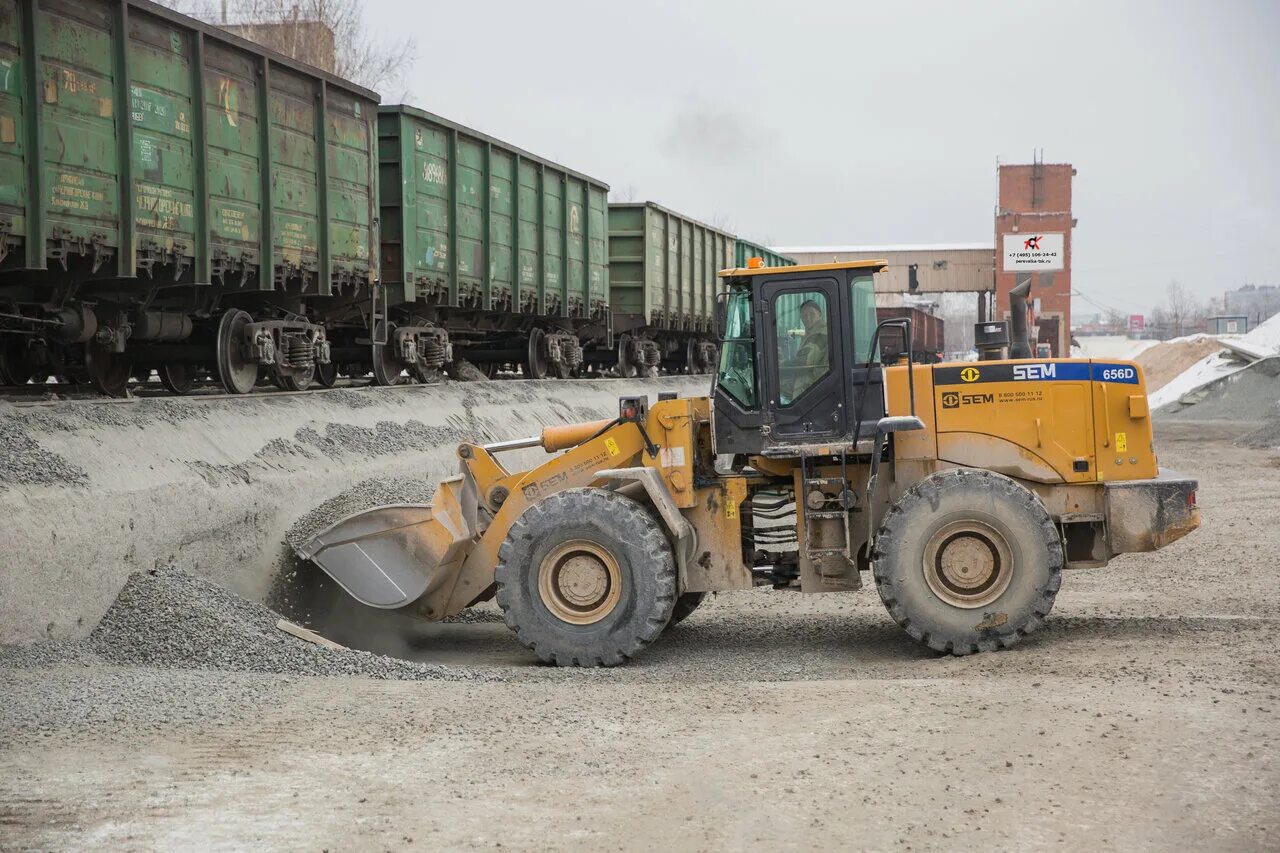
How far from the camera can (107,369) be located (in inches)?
495

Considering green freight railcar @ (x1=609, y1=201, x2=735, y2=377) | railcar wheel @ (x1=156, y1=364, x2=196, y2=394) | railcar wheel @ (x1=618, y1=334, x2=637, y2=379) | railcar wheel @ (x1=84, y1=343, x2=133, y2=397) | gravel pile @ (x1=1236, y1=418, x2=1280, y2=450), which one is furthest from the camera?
railcar wheel @ (x1=618, y1=334, x2=637, y2=379)

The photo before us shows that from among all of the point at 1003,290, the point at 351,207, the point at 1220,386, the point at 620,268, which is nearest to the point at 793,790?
the point at 351,207

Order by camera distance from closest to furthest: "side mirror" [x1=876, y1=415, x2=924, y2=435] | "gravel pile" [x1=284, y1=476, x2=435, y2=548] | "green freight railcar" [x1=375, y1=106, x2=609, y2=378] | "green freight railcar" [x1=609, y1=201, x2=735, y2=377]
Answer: "side mirror" [x1=876, y1=415, x2=924, y2=435], "gravel pile" [x1=284, y1=476, x2=435, y2=548], "green freight railcar" [x1=375, y1=106, x2=609, y2=378], "green freight railcar" [x1=609, y1=201, x2=735, y2=377]

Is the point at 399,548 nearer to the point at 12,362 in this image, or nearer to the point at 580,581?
the point at 580,581

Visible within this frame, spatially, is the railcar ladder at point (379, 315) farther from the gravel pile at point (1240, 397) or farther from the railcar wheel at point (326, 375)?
the gravel pile at point (1240, 397)

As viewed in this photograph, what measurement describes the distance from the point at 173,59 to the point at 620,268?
16.2 m

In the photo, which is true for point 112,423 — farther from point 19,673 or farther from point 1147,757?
point 1147,757

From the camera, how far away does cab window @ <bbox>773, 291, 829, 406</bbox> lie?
331 inches

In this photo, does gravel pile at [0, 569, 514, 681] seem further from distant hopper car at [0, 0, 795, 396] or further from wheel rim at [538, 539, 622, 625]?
distant hopper car at [0, 0, 795, 396]

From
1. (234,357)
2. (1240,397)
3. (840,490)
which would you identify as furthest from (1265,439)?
(234,357)

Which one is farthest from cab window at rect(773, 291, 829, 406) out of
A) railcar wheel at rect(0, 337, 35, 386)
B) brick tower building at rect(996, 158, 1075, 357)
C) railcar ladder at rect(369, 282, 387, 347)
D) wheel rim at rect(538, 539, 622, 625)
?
brick tower building at rect(996, 158, 1075, 357)

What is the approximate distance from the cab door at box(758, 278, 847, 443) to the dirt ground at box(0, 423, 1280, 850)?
1.56 metres

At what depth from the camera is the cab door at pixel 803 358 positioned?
8391 millimetres

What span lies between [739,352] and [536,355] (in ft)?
43.8
